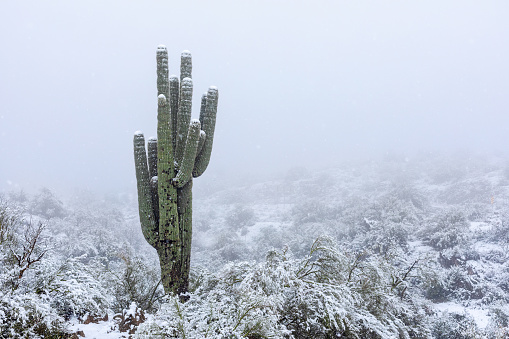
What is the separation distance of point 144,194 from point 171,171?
0.78m

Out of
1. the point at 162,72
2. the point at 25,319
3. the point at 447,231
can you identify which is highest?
the point at 162,72

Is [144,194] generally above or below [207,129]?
below

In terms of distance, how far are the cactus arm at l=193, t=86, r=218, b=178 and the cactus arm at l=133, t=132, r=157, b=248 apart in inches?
38.9

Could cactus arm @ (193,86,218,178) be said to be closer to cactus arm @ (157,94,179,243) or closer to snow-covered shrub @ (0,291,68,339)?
cactus arm @ (157,94,179,243)

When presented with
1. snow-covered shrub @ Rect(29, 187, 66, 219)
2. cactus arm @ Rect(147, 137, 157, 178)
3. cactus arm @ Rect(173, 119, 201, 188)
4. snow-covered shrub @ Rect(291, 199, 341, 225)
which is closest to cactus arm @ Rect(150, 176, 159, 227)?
A: cactus arm @ Rect(147, 137, 157, 178)

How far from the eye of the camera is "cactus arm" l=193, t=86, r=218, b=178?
18.7ft

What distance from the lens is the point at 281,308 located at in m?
3.15

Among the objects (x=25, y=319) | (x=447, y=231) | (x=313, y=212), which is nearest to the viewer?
(x=25, y=319)

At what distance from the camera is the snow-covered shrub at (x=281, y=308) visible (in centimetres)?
299

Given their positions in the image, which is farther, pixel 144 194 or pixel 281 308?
pixel 144 194

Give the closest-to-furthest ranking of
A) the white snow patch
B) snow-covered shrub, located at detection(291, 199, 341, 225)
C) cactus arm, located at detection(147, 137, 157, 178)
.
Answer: cactus arm, located at detection(147, 137, 157, 178), the white snow patch, snow-covered shrub, located at detection(291, 199, 341, 225)

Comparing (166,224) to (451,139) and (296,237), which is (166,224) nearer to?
(296,237)

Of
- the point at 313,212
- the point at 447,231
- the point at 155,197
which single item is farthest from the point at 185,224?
the point at 313,212

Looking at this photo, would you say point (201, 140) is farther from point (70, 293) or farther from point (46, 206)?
point (46, 206)
